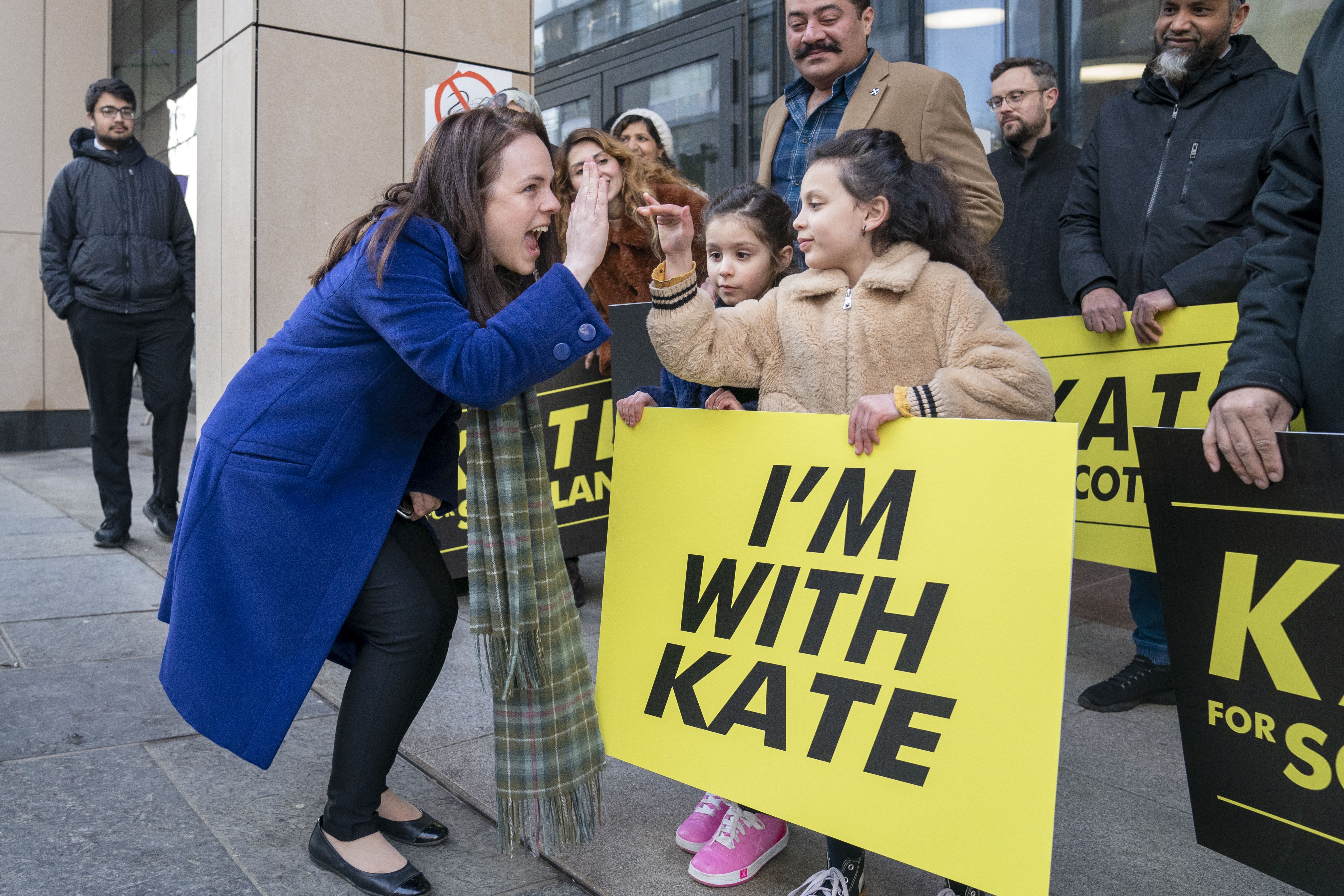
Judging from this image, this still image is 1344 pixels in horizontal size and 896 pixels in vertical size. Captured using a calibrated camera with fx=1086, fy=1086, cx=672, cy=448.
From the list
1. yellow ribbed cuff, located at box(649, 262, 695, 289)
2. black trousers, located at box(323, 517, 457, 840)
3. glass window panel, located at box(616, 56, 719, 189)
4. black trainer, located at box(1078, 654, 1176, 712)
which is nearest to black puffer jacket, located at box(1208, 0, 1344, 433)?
yellow ribbed cuff, located at box(649, 262, 695, 289)

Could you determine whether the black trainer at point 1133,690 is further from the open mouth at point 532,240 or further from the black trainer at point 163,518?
the black trainer at point 163,518

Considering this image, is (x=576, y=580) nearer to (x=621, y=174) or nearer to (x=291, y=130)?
(x=621, y=174)

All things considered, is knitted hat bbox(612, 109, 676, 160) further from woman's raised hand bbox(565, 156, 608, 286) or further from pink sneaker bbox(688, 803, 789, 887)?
pink sneaker bbox(688, 803, 789, 887)

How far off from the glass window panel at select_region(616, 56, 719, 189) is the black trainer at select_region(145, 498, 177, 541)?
4.22m

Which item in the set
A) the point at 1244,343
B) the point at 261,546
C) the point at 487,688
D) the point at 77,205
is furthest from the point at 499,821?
the point at 77,205

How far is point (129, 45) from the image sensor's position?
645 inches

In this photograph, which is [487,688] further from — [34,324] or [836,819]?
[34,324]

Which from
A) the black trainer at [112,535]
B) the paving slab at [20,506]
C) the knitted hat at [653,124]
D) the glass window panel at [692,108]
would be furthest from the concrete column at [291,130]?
the glass window panel at [692,108]

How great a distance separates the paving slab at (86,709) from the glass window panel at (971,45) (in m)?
5.16

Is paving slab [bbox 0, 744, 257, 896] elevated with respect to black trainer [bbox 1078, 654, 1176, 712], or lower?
lower

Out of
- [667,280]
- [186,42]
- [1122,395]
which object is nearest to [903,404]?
[667,280]

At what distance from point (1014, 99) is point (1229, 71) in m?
1.24

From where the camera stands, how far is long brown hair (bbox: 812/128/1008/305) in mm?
2365

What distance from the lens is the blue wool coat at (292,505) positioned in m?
2.28
